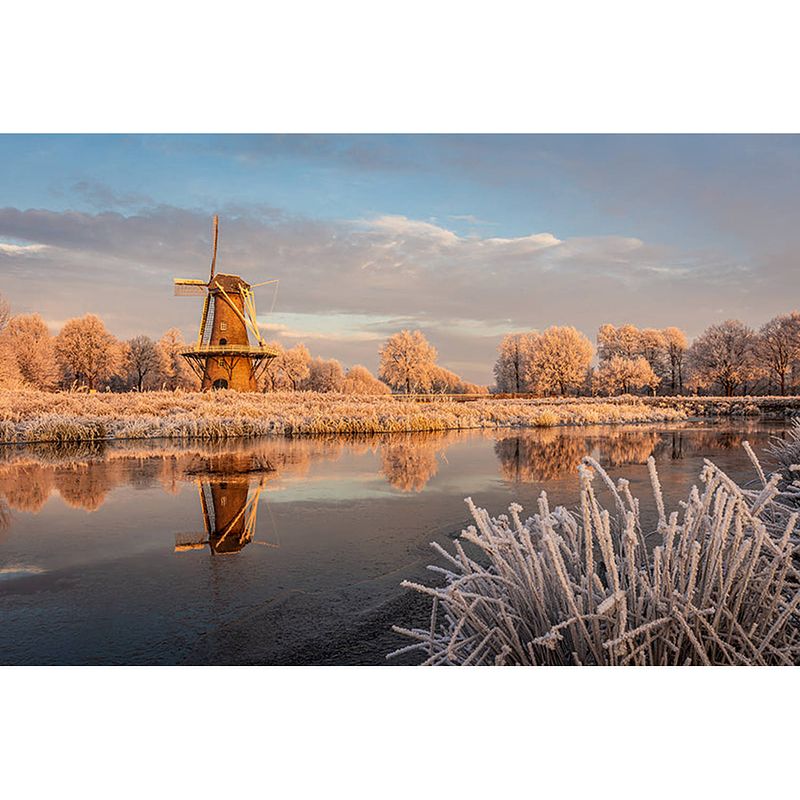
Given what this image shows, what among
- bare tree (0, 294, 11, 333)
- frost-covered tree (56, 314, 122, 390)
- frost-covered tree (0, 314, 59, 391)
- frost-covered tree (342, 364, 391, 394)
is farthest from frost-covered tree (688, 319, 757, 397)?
frost-covered tree (56, 314, 122, 390)

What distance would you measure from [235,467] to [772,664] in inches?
250

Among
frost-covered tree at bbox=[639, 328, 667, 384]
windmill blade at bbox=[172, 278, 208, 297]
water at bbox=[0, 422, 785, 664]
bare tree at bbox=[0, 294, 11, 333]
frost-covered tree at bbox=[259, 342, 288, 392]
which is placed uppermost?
windmill blade at bbox=[172, 278, 208, 297]

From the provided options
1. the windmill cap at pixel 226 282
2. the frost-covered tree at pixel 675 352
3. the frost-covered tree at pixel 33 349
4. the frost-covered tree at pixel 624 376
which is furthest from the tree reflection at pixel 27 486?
the windmill cap at pixel 226 282

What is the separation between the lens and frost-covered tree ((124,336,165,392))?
34.2m

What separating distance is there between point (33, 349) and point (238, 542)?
18608mm

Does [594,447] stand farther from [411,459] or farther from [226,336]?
[226,336]

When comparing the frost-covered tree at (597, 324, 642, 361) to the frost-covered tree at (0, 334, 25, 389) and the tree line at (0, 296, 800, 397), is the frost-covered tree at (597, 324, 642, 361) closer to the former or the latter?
the tree line at (0, 296, 800, 397)

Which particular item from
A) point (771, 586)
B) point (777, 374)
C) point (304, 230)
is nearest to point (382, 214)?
point (304, 230)

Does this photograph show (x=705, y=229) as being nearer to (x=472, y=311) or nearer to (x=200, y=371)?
(x=472, y=311)

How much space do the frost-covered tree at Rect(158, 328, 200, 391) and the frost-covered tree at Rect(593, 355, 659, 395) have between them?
2836 cm

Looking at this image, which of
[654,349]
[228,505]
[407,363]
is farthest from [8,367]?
[654,349]

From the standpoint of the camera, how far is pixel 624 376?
1316cm

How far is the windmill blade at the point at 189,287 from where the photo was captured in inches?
935

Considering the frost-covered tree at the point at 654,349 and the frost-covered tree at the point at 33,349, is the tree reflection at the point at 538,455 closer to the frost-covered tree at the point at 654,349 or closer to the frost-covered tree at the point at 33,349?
the frost-covered tree at the point at 654,349
